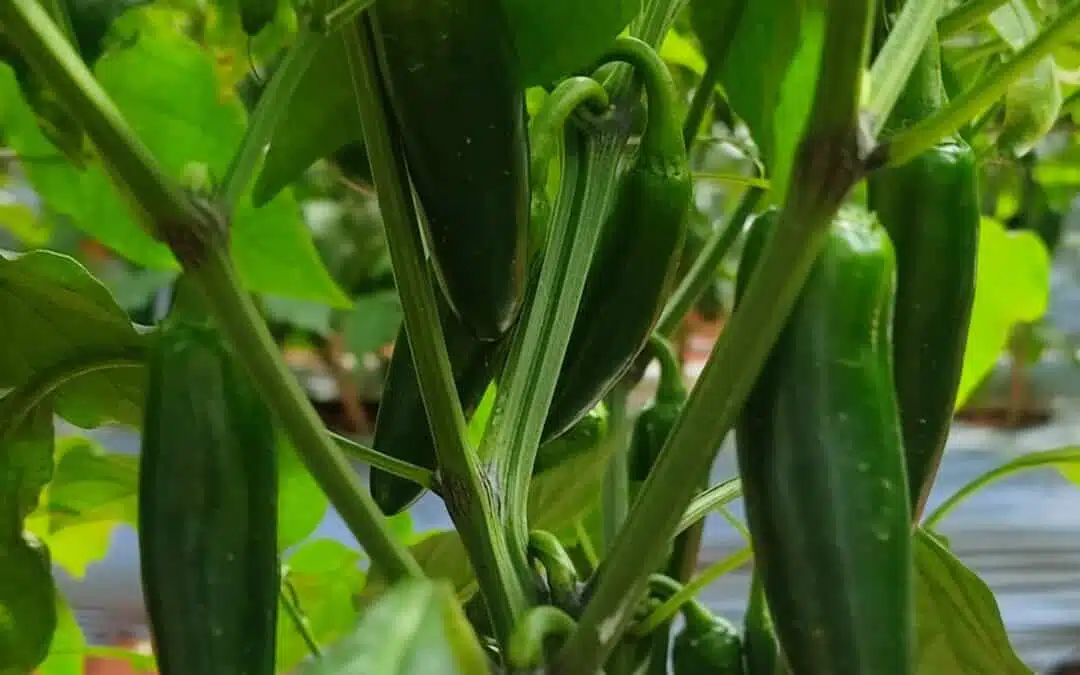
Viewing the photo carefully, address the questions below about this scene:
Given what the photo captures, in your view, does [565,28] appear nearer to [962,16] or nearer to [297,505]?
[962,16]

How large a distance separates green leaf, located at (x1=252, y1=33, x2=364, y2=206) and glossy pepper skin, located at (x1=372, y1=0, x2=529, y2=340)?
3 centimetres

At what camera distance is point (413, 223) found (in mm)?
345

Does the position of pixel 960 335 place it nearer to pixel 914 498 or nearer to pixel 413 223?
pixel 914 498

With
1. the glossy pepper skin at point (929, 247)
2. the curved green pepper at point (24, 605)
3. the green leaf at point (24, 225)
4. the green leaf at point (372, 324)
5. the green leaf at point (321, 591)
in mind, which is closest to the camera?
the glossy pepper skin at point (929, 247)

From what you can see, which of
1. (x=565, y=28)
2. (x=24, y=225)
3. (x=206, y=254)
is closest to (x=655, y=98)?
(x=565, y=28)

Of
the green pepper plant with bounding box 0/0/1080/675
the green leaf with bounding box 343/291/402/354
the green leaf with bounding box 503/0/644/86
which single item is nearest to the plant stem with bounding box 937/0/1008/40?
the green pepper plant with bounding box 0/0/1080/675

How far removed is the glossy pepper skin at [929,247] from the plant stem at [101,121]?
197mm

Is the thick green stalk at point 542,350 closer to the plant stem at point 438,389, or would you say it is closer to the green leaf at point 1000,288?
the plant stem at point 438,389

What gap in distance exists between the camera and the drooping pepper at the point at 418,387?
0.38 m

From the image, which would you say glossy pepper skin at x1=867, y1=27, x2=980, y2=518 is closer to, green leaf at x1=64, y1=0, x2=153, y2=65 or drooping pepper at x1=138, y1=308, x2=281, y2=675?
drooping pepper at x1=138, y1=308, x2=281, y2=675

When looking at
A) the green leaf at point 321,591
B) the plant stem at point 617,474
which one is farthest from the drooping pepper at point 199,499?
the green leaf at point 321,591

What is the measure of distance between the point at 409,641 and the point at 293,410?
77 millimetres

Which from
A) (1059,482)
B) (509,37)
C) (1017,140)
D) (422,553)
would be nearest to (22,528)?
(422,553)

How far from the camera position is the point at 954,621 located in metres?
0.46
